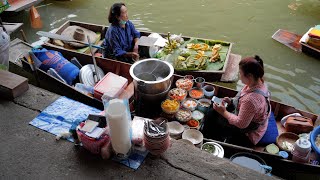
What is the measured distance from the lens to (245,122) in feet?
13.0

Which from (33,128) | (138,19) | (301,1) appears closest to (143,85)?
(33,128)

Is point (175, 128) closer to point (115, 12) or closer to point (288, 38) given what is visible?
point (115, 12)

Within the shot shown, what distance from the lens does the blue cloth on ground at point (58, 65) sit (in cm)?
565

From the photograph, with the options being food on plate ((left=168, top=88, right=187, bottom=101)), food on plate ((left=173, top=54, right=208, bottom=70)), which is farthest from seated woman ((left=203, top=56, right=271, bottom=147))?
food on plate ((left=173, top=54, right=208, bottom=70))

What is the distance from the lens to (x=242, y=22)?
29.8 ft

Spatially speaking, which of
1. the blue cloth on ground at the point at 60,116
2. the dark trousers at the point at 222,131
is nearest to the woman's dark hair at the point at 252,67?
Result: the dark trousers at the point at 222,131

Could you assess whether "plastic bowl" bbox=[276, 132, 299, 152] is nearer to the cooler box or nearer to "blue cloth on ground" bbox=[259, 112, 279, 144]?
"blue cloth on ground" bbox=[259, 112, 279, 144]

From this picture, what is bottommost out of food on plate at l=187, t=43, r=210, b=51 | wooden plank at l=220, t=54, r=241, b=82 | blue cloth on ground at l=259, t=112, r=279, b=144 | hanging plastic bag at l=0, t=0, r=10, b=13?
blue cloth on ground at l=259, t=112, r=279, b=144

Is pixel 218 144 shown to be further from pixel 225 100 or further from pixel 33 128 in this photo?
pixel 33 128

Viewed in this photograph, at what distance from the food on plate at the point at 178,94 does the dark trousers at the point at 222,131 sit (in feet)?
1.68

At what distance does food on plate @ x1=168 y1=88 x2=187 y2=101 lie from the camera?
4852mm

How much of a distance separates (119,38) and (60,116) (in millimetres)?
3123

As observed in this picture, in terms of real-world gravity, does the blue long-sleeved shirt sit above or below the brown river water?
above

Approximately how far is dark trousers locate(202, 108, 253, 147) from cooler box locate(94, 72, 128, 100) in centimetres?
164
